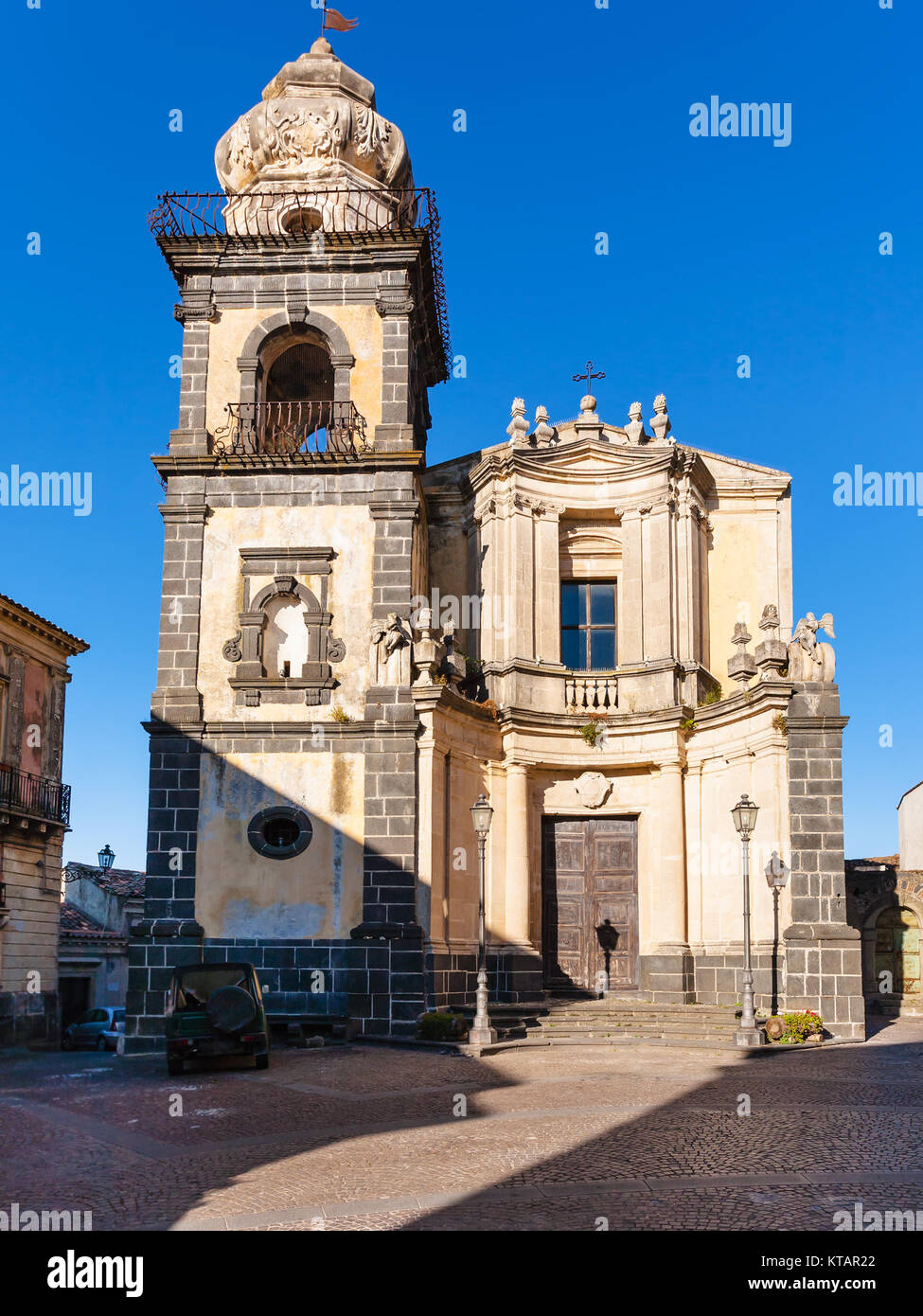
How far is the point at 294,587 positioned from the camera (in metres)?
23.7

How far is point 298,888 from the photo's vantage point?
22.4 m

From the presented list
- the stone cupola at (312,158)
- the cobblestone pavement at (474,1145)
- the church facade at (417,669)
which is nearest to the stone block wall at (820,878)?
the church facade at (417,669)

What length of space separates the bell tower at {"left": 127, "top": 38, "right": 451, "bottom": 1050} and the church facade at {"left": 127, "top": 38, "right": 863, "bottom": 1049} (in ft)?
0.18

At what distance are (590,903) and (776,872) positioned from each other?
15.9ft

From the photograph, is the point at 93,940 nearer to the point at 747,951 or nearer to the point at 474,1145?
the point at 747,951

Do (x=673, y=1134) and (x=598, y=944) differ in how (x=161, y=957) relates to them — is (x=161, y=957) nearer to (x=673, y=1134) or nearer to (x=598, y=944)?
(x=598, y=944)

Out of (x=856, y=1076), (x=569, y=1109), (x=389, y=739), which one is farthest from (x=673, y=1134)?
(x=389, y=739)

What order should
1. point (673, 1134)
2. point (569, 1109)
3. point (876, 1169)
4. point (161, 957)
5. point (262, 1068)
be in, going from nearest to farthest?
point (876, 1169) < point (673, 1134) < point (569, 1109) < point (262, 1068) < point (161, 957)

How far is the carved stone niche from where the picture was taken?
2320cm

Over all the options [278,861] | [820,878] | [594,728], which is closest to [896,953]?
[820,878]

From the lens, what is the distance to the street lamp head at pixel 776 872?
21.4 meters

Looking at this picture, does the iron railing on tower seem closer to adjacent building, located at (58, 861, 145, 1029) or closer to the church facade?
the church facade

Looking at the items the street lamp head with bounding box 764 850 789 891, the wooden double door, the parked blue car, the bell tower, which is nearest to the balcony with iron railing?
the parked blue car
